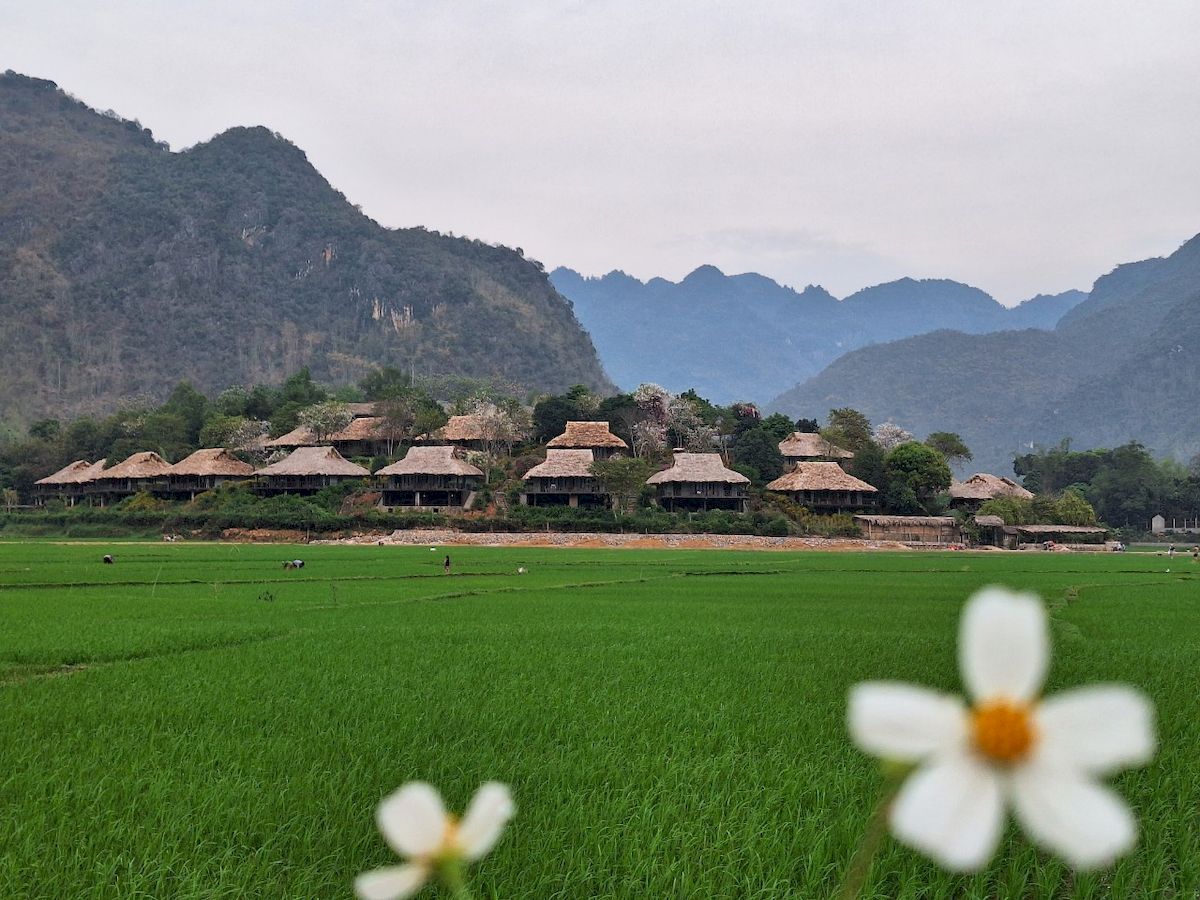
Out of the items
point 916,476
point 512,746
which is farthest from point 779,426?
point 512,746

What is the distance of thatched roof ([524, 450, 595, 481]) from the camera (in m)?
→ 50.8

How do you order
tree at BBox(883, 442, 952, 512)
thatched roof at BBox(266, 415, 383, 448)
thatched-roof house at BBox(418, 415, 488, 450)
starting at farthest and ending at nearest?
1. thatched roof at BBox(266, 415, 383, 448)
2. thatched-roof house at BBox(418, 415, 488, 450)
3. tree at BBox(883, 442, 952, 512)

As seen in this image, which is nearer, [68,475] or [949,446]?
[68,475]

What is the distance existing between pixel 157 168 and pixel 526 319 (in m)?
71.6

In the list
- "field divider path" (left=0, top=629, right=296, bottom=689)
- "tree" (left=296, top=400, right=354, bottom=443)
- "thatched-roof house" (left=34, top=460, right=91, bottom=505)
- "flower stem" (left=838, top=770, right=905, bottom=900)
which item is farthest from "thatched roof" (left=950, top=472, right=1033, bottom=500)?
"flower stem" (left=838, top=770, right=905, bottom=900)

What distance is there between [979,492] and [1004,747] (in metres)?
61.5

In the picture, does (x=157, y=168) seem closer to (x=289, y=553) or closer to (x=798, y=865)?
(x=289, y=553)

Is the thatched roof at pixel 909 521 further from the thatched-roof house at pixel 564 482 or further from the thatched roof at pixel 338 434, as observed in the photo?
the thatched roof at pixel 338 434

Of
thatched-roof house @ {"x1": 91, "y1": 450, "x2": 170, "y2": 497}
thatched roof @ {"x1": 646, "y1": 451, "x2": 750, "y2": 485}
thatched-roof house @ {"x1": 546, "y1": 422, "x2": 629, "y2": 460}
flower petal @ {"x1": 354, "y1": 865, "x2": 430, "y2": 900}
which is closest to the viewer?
flower petal @ {"x1": 354, "y1": 865, "x2": 430, "y2": 900}

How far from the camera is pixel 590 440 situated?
5747 cm

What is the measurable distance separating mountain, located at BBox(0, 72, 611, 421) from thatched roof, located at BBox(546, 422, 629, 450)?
8188cm

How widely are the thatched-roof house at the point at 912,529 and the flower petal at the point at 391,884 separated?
172ft

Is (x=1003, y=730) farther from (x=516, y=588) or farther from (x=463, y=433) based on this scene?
(x=463, y=433)

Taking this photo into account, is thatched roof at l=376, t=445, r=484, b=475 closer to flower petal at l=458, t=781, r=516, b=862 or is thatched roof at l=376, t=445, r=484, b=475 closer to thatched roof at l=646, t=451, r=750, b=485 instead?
thatched roof at l=646, t=451, r=750, b=485
